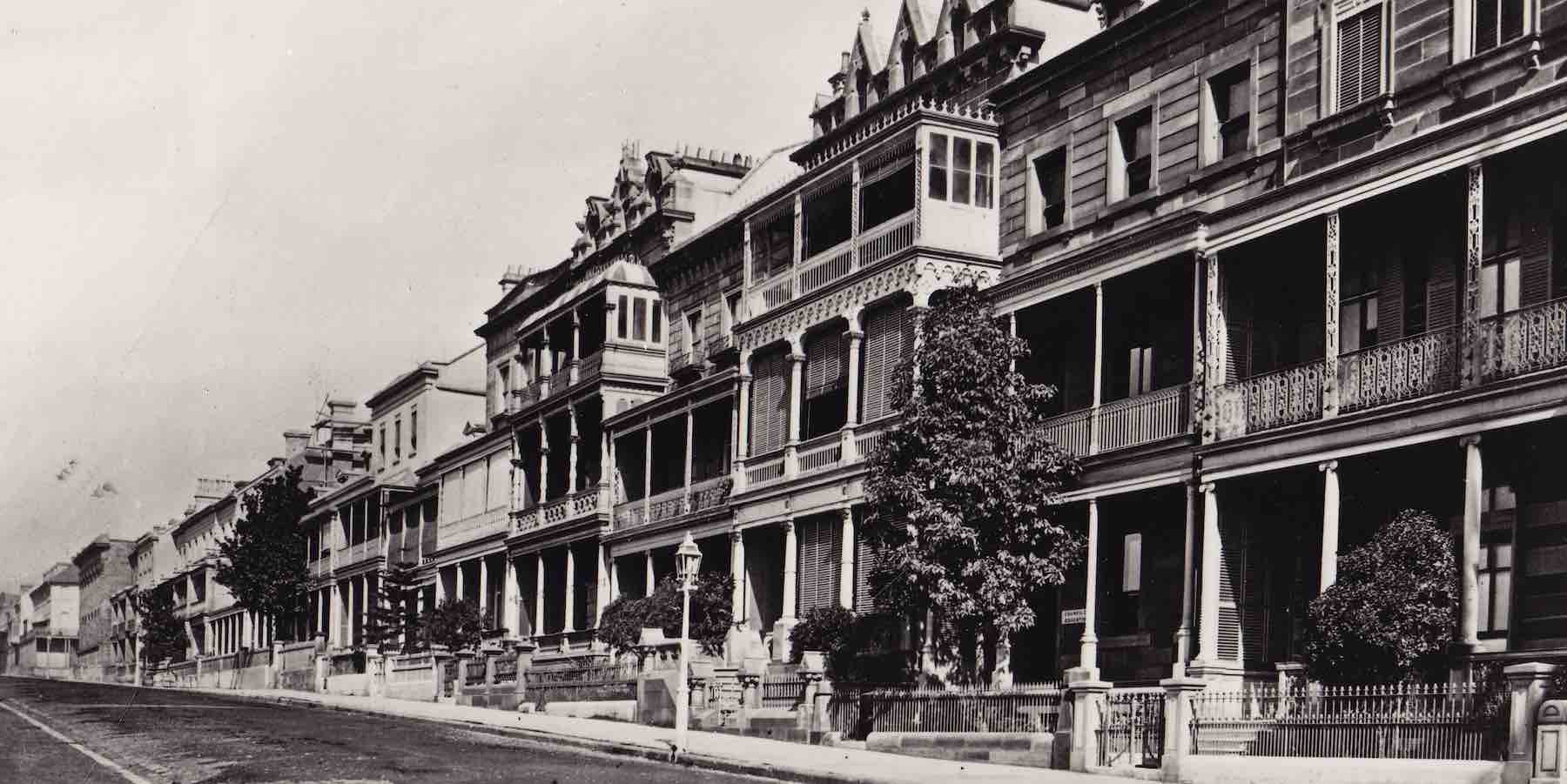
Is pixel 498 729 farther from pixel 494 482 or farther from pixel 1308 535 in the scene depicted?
pixel 494 482

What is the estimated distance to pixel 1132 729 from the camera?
22359 mm

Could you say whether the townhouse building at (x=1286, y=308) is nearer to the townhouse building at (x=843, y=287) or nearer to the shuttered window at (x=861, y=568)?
the townhouse building at (x=843, y=287)

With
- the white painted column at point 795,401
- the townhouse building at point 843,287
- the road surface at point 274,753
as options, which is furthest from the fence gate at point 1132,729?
the white painted column at point 795,401

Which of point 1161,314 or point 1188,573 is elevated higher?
point 1161,314

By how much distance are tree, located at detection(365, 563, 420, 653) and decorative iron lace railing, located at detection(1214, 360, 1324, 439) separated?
Answer: 30.3m

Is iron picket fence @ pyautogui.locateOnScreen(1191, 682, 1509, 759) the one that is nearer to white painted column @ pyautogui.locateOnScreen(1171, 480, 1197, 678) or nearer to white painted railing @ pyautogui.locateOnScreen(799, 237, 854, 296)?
white painted column @ pyautogui.locateOnScreen(1171, 480, 1197, 678)

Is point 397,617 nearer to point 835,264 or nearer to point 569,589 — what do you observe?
point 569,589

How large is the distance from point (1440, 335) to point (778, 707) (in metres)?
12.9

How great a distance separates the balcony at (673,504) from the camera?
134ft

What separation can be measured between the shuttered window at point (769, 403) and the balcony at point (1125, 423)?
28.1ft

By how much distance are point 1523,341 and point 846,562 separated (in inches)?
585

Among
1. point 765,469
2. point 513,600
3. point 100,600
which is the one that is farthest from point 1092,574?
point 100,600

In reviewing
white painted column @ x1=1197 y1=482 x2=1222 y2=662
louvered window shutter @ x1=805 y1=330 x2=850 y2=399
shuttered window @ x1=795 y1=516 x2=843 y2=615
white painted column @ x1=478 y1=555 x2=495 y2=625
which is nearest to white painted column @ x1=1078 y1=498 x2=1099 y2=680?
white painted column @ x1=1197 y1=482 x2=1222 y2=662

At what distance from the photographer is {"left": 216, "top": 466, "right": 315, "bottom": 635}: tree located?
7456cm
